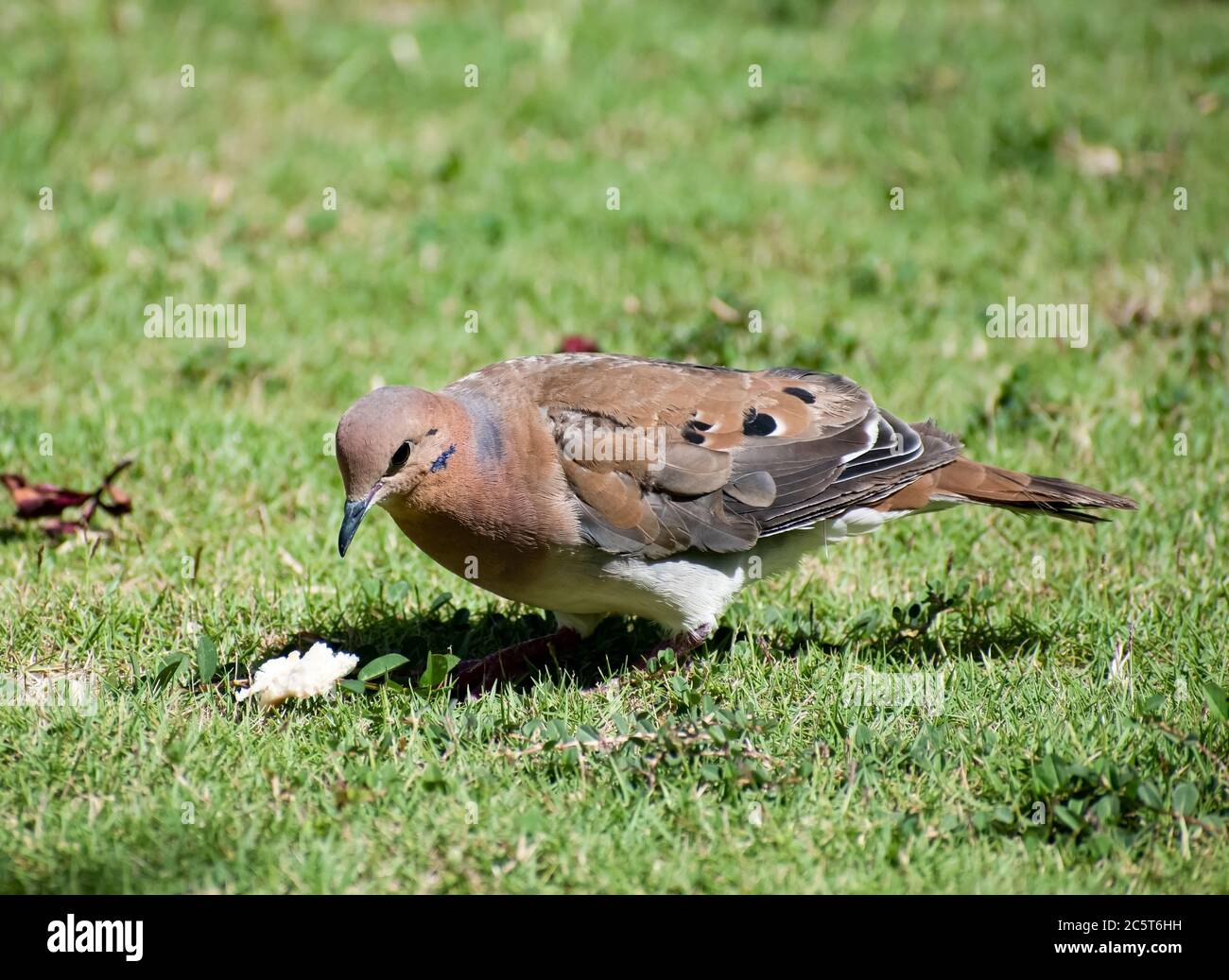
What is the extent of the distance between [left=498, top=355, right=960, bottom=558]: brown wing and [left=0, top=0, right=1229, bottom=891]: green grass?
492mm

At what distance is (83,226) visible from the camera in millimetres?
7957

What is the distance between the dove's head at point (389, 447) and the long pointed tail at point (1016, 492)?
70.8 inches

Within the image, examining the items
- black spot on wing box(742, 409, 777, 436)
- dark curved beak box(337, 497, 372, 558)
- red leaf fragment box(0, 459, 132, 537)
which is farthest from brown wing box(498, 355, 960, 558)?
red leaf fragment box(0, 459, 132, 537)

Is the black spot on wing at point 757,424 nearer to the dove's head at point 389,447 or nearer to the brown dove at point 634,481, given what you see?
the brown dove at point 634,481

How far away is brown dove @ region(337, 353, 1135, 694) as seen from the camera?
4.42 m

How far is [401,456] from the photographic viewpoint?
14.1 feet

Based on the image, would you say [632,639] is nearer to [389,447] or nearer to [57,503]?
[389,447]

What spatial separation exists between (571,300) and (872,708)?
385cm

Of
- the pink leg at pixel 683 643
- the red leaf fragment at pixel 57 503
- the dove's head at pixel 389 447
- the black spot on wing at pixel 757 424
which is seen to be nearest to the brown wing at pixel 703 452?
the black spot on wing at pixel 757 424

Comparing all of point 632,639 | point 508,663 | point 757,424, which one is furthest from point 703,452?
point 508,663

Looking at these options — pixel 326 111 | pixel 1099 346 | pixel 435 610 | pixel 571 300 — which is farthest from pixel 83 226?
pixel 1099 346

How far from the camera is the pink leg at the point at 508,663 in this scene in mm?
4695

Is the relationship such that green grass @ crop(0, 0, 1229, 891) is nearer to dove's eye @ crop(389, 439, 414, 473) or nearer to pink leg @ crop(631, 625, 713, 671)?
pink leg @ crop(631, 625, 713, 671)

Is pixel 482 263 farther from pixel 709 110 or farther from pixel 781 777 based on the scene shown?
pixel 781 777
